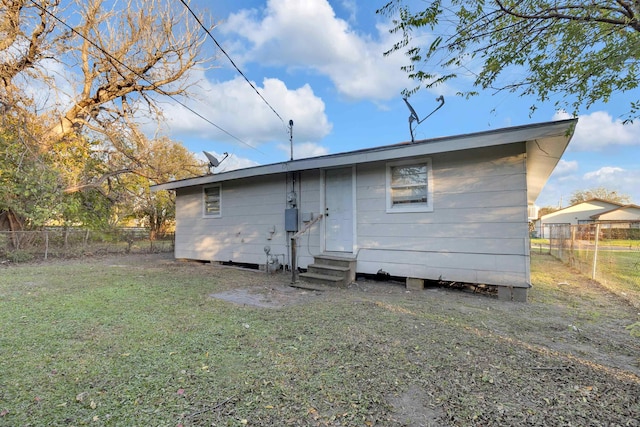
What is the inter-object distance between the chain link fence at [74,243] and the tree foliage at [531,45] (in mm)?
11157

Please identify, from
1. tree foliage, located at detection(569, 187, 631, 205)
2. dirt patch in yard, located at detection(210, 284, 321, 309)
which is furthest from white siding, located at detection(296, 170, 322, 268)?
tree foliage, located at detection(569, 187, 631, 205)

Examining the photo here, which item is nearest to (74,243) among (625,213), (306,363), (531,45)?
(306,363)

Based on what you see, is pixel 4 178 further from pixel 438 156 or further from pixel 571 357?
pixel 571 357

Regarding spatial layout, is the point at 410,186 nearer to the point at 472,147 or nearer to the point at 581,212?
the point at 472,147

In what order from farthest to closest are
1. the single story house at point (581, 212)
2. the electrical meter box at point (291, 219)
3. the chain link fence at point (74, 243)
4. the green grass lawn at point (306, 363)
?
the single story house at point (581, 212) → the chain link fence at point (74, 243) → the electrical meter box at point (291, 219) → the green grass lawn at point (306, 363)

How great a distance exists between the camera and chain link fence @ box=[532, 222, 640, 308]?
5.83m

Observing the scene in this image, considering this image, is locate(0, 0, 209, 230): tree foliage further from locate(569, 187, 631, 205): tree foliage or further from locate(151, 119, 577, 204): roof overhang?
locate(569, 187, 631, 205): tree foliage

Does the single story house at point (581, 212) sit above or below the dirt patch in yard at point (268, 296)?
above

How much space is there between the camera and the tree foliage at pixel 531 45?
306cm

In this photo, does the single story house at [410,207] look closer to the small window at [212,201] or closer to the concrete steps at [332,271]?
the concrete steps at [332,271]

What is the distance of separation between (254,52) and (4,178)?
786 cm

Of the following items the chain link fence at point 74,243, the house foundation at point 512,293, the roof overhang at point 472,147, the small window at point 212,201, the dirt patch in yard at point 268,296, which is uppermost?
the roof overhang at point 472,147

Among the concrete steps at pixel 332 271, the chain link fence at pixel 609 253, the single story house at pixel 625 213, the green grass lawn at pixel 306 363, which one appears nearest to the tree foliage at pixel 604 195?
the single story house at pixel 625 213

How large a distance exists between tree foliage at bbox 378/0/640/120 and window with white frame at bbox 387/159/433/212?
1.60 m
